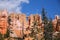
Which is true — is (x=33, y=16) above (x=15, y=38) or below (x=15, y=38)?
above

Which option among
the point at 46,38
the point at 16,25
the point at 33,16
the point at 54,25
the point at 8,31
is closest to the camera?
the point at 46,38

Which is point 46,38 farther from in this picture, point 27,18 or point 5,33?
point 27,18

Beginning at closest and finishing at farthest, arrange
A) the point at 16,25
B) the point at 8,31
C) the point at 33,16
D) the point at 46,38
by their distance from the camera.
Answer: the point at 46,38
the point at 8,31
the point at 16,25
the point at 33,16

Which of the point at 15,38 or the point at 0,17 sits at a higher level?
the point at 0,17

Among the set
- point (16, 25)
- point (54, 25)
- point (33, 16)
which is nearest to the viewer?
point (54, 25)

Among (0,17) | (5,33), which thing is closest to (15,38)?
(5,33)

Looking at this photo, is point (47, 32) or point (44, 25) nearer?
point (47, 32)

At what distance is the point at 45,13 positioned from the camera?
983 inches

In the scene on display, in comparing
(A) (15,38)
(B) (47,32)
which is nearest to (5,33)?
(A) (15,38)

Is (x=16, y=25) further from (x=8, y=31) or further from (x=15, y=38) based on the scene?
(x=15, y=38)

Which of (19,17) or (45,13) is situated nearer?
(45,13)

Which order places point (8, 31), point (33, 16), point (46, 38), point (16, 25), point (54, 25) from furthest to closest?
point (33, 16), point (16, 25), point (54, 25), point (8, 31), point (46, 38)

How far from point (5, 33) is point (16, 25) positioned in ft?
18.4

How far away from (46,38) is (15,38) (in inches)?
117
